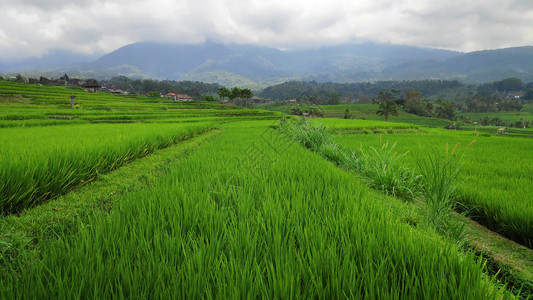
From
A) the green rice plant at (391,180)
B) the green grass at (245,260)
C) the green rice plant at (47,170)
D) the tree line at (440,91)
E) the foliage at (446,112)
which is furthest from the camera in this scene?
the tree line at (440,91)

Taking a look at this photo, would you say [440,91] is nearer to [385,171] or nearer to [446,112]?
[446,112]

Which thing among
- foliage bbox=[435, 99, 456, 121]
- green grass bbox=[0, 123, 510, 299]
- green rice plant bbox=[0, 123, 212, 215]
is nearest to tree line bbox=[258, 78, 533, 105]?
foliage bbox=[435, 99, 456, 121]

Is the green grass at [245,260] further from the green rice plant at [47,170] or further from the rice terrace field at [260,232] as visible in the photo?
the green rice plant at [47,170]

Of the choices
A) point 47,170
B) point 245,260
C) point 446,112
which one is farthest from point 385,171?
point 446,112

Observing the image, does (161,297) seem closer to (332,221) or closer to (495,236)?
(332,221)

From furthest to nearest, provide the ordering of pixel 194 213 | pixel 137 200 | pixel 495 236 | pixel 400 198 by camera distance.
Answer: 1. pixel 400 198
2. pixel 495 236
3. pixel 137 200
4. pixel 194 213

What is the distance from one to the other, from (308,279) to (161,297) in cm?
56

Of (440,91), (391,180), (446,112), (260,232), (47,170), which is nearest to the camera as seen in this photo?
(260,232)

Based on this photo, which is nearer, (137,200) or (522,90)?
(137,200)

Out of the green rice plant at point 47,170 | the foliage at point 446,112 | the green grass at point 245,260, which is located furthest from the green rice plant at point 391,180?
the foliage at point 446,112

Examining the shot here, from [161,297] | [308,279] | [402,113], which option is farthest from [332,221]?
[402,113]

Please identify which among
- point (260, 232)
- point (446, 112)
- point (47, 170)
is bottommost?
point (47, 170)

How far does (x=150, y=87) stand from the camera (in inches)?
3152

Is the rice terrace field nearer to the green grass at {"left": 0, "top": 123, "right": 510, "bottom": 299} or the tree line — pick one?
the green grass at {"left": 0, "top": 123, "right": 510, "bottom": 299}
